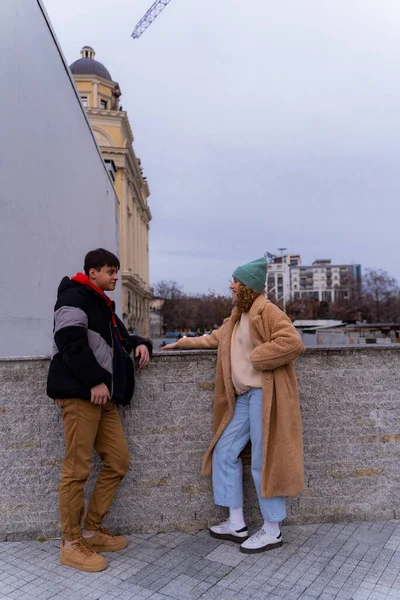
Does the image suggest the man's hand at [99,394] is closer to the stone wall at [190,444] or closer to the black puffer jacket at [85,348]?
the black puffer jacket at [85,348]

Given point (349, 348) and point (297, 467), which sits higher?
point (349, 348)

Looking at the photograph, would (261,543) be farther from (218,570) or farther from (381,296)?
(381,296)

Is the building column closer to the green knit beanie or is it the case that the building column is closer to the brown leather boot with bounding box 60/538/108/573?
the green knit beanie

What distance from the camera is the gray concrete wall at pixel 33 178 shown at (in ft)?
18.6

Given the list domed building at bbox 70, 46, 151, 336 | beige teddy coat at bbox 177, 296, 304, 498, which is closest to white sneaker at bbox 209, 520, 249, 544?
beige teddy coat at bbox 177, 296, 304, 498

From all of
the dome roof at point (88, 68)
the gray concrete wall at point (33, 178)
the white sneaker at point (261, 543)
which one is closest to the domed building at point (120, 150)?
the dome roof at point (88, 68)

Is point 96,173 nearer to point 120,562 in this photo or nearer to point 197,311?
point 120,562

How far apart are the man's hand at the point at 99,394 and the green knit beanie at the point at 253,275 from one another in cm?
118

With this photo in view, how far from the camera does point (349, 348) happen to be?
3697 mm

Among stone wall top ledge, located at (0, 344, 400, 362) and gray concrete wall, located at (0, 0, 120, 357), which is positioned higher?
gray concrete wall, located at (0, 0, 120, 357)

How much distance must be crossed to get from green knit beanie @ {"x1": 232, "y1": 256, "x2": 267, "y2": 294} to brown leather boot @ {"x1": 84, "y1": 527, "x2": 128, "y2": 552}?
1.92 meters

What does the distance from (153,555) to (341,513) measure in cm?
143

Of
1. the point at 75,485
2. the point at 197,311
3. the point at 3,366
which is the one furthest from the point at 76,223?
the point at 197,311

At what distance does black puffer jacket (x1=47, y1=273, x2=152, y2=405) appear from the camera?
9.56ft
